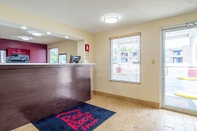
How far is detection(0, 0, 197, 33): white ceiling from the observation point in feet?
6.99

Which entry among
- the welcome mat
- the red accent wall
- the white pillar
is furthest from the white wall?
the red accent wall

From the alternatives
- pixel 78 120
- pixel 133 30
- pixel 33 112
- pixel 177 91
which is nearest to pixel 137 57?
pixel 133 30

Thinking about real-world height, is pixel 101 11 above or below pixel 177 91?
above

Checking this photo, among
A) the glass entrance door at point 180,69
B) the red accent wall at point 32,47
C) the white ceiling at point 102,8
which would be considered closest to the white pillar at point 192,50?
the glass entrance door at point 180,69

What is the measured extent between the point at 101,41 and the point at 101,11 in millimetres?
1720

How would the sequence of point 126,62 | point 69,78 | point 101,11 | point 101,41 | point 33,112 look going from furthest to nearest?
point 101,41, point 126,62, point 69,78, point 101,11, point 33,112

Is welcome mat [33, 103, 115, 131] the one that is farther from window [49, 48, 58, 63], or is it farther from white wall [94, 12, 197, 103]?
window [49, 48, 58, 63]

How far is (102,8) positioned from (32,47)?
515 centimetres

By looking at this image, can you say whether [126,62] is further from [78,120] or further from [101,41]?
[78,120]

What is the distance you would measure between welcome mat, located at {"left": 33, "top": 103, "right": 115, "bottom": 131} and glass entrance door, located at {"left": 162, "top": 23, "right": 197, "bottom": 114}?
5.72ft

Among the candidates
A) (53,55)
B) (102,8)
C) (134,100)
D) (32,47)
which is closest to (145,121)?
(134,100)

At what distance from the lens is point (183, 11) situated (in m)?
2.50

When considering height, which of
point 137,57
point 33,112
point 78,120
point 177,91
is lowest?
point 78,120

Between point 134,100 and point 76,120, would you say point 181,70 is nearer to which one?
point 134,100
